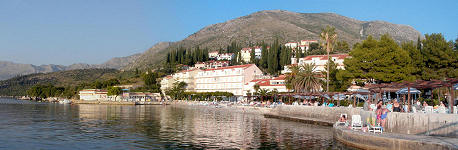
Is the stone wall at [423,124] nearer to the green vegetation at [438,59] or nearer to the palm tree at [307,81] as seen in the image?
the green vegetation at [438,59]

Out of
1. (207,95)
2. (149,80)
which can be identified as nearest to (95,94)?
(149,80)

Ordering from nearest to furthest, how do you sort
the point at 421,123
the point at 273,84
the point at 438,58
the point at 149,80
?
1. the point at 421,123
2. the point at 438,58
3. the point at 273,84
4. the point at 149,80

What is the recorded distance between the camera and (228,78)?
123 m

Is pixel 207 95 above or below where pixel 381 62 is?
below

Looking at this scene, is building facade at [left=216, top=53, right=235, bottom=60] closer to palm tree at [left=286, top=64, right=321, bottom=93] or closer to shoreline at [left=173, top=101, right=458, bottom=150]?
palm tree at [left=286, top=64, right=321, bottom=93]

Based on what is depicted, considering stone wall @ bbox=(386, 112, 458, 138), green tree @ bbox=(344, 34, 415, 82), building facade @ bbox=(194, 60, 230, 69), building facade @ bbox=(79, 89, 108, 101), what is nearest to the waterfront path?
stone wall @ bbox=(386, 112, 458, 138)

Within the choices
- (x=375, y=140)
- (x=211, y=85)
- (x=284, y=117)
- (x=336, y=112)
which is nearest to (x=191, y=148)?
(x=375, y=140)

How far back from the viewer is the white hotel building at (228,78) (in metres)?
118

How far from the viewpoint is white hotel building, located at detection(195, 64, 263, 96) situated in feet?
386

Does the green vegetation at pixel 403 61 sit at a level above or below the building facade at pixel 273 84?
above

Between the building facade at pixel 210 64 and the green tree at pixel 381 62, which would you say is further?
the building facade at pixel 210 64

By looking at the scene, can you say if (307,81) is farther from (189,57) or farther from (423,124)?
(189,57)

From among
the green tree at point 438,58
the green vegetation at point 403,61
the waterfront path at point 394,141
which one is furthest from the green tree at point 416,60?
the waterfront path at point 394,141

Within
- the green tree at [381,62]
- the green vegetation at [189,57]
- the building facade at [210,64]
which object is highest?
the green vegetation at [189,57]
